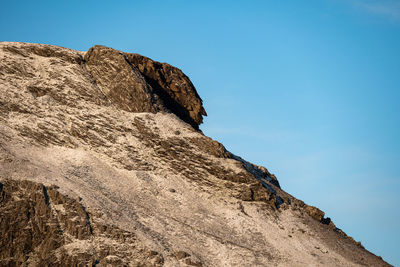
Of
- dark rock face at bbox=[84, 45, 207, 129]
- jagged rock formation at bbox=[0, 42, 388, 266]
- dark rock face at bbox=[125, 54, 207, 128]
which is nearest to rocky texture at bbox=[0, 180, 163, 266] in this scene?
jagged rock formation at bbox=[0, 42, 388, 266]

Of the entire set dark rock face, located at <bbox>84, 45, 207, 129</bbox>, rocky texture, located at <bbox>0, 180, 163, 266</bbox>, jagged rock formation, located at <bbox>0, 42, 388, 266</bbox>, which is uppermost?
dark rock face, located at <bbox>84, 45, 207, 129</bbox>

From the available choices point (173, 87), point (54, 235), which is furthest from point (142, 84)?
point (54, 235)

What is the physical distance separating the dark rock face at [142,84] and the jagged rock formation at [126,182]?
170 millimetres

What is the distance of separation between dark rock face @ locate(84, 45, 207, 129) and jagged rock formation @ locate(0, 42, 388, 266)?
0.56ft

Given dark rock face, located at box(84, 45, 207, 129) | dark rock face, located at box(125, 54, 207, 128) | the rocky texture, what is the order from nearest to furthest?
the rocky texture
dark rock face, located at box(84, 45, 207, 129)
dark rock face, located at box(125, 54, 207, 128)

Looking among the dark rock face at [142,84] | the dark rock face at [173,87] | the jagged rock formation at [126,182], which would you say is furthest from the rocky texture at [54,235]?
the dark rock face at [173,87]

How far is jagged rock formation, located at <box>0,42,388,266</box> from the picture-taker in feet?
173

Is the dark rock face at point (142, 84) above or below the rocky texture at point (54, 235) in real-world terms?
above

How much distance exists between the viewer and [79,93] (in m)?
74.4

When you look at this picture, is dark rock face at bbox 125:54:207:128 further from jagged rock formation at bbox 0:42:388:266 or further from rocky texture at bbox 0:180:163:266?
rocky texture at bbox 0:180:163:266

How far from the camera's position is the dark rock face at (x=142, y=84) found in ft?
250

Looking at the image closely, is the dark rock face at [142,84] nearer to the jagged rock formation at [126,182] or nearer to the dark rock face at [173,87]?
the dark rock face at [173,87]

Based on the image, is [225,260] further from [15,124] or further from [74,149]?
[15,124]

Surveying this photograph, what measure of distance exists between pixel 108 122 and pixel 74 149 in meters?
6.92
